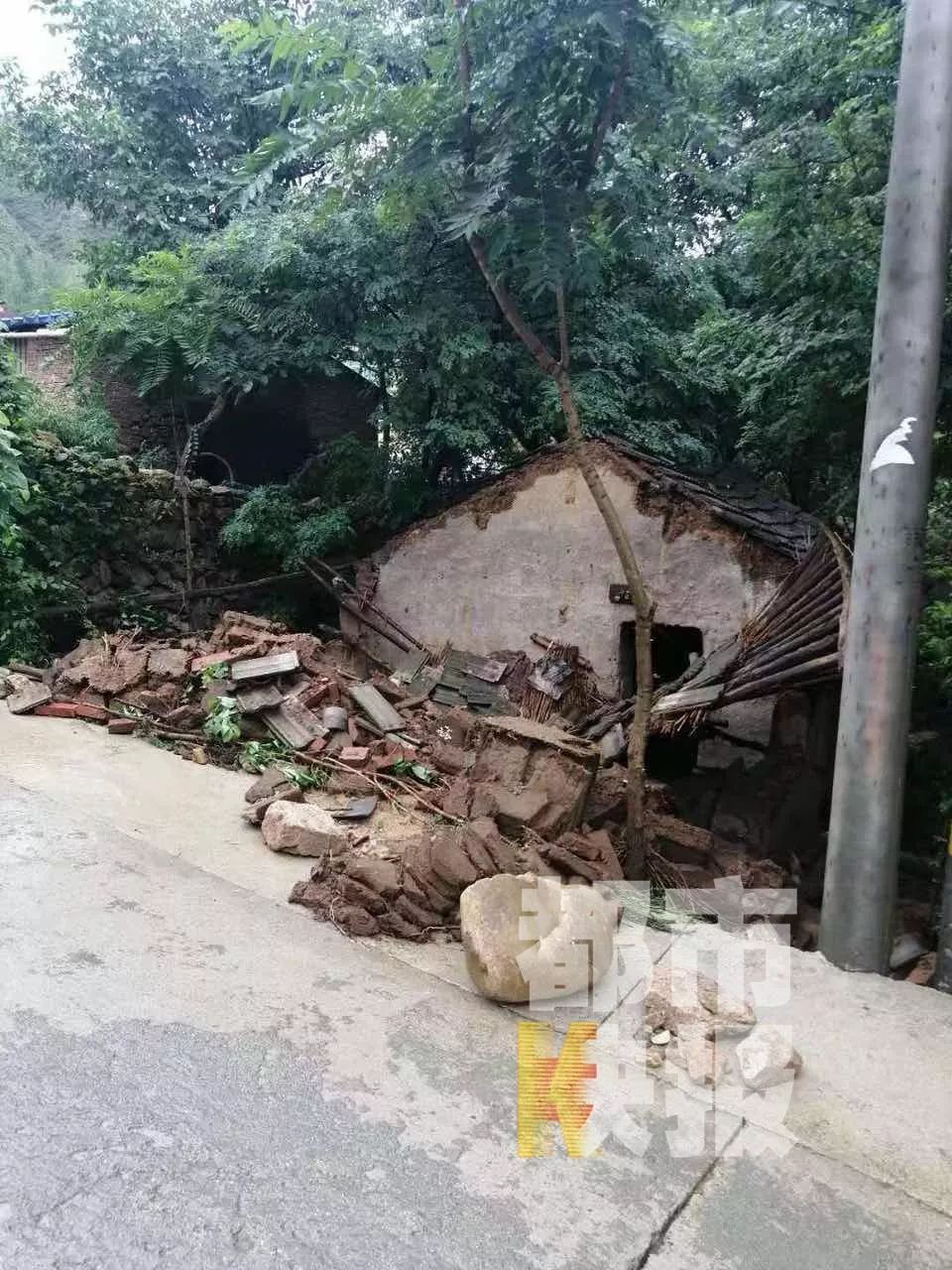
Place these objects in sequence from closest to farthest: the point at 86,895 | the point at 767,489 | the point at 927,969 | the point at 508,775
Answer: the point at 86,895
the point at 927,969
the point at 508,775
the point at 767,489

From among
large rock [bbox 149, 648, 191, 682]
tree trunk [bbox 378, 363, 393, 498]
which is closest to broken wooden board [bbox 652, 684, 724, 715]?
large rock [bbox 149, 648, 191, 682]

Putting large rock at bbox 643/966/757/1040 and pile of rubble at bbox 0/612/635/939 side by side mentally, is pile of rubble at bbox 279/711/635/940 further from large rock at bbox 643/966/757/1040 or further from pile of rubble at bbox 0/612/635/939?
large rock at bbox 643/966/757/1040

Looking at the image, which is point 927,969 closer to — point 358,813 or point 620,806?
point 620,806

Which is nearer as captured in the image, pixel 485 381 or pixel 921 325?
pixel 921 325

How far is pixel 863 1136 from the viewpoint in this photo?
8.92 ft

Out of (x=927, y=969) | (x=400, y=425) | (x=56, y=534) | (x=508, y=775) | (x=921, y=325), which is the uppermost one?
(x=400, y=425)

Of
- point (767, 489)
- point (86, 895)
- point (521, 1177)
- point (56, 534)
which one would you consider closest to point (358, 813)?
point (86, 895)

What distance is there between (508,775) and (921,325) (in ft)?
11.2

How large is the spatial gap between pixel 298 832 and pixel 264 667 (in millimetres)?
2806

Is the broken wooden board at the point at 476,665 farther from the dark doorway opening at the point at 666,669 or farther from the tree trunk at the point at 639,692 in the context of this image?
the tree trunk at the point at 639,692

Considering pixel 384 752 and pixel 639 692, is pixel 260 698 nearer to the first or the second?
pixel 384 752

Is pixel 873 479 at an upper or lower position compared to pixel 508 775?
upper

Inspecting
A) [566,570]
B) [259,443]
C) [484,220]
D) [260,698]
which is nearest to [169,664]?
[260,698]

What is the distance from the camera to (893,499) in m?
3.59
